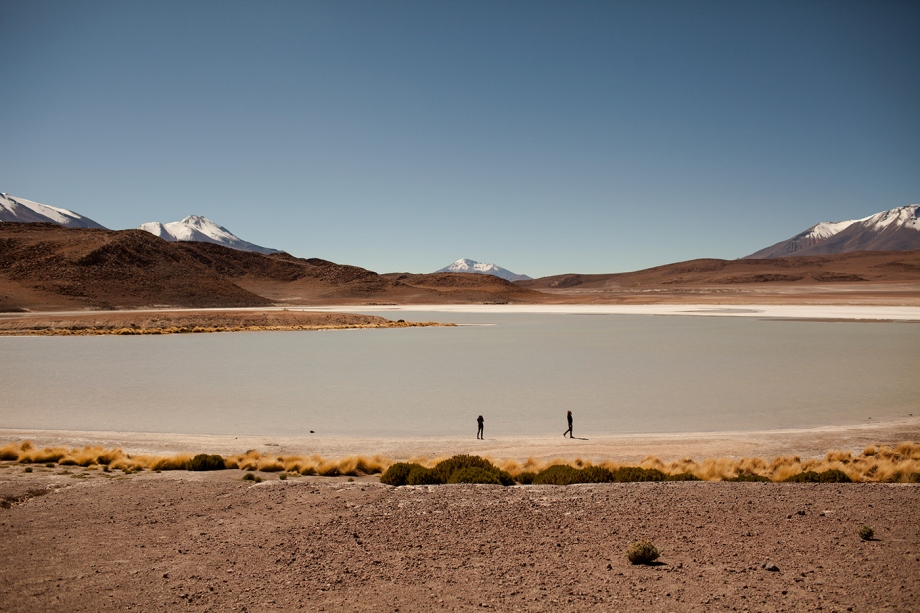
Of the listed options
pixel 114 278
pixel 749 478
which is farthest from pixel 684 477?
pixel 114 278

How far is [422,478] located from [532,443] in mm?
4148

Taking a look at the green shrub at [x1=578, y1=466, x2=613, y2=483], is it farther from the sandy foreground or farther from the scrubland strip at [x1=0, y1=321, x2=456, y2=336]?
the scrubland strip at [x1=0, y1=321, x2=456, y2=336]

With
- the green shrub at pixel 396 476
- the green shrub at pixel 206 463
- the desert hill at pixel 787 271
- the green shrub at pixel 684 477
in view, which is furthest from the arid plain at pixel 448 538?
the desert hill at pixel 787 271

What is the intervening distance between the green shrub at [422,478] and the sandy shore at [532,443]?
6.85 feet

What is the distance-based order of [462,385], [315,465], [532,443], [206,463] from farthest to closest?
[462,385] < [532,443] < [315,465] < [206,463]

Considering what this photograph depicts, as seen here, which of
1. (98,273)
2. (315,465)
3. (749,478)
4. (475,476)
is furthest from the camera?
(98,273)

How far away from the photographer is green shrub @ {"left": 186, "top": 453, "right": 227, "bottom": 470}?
9.74 meters

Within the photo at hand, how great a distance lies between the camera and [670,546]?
5.76 metres

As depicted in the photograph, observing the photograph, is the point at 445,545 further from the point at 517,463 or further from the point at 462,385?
the point at 462,385

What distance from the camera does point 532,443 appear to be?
40.2 ft

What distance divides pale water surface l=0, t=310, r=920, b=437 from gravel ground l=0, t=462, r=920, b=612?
6061mm

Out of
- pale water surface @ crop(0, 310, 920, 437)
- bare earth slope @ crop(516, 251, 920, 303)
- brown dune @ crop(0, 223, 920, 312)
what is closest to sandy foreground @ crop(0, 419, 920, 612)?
pale water surface @ crop(0, 310, 920, 437)

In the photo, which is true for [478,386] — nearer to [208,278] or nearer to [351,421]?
[351,421]

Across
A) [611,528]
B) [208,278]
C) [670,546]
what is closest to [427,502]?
[611,528]
